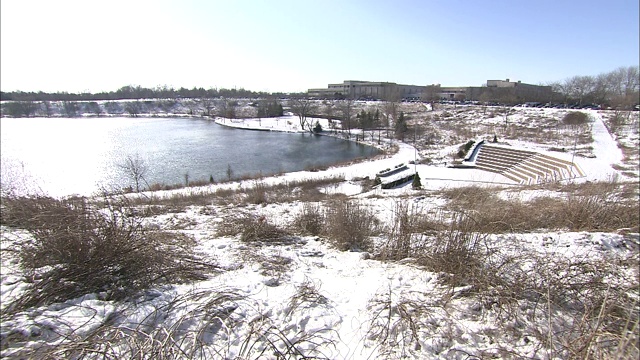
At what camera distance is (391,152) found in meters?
33.3

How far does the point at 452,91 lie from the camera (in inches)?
3831

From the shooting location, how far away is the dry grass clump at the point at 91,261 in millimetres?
2600

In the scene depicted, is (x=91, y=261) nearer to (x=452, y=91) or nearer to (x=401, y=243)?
(x=401, y=243)

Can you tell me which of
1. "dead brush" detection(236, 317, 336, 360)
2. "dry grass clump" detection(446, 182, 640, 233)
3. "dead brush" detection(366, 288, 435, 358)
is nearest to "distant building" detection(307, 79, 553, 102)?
"dry grass clump" detection(446, 182, 640, 233)

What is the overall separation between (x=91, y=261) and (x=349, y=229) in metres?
3.13

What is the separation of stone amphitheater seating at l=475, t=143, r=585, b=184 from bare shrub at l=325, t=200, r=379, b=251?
46.5 feet

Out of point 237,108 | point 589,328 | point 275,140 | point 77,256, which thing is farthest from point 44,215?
point 237,108

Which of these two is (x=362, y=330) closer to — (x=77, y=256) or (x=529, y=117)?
(x=77, y=256)

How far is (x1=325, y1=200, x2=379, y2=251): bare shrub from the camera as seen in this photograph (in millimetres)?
4072

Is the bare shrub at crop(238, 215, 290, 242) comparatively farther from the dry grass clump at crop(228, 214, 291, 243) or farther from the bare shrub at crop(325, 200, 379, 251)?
the bare shrub at crop(325, 200, 379, 251)

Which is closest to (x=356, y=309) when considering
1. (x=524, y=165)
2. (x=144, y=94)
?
(x=524, y=165)

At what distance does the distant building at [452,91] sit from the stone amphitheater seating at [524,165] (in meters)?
42.7

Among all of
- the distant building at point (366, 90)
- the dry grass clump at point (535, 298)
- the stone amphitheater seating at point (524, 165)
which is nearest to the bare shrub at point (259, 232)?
the dry grass clump at point (535, 298)

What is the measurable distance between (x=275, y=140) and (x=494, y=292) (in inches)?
1765
